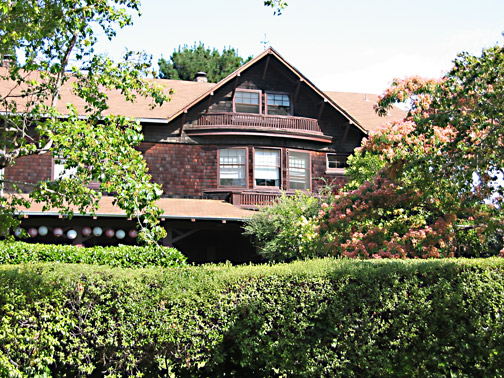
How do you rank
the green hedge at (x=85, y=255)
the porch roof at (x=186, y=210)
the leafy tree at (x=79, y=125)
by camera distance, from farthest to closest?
the porch roof at (x=186, y=210)
the green hedge at (x=85, y=255)
the leafy tree at (x=79, y=125)

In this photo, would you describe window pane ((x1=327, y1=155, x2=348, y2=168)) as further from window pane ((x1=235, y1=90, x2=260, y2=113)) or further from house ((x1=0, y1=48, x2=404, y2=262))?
window pane ((x1=235, y1=90, x2=260, y2=113))

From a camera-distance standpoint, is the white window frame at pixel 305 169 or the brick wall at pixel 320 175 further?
the brick wall at pixel 320 175

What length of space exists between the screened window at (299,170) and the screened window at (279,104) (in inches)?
78.9

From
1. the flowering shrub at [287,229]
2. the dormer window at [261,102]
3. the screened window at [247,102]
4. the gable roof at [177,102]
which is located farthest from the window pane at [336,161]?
the flowering shrub at [287,229]

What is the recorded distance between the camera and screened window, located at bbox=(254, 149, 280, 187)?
917 inches

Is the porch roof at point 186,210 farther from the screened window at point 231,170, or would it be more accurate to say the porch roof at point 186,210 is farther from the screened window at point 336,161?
the screened window at point 336,161

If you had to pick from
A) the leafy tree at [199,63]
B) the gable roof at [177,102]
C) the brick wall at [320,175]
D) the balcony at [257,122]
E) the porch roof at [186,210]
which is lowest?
the porch roof at [186,210]

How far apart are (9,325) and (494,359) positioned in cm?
770

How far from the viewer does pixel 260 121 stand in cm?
2328

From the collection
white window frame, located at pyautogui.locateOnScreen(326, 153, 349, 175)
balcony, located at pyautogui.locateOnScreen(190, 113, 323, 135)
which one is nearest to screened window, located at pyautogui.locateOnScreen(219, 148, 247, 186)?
balcony, located at pyautogui.locateOnScreen(190, 113, 323, 135)

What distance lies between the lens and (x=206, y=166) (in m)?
22.8

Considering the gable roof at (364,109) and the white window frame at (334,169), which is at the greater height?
the gable roof at (364,109)

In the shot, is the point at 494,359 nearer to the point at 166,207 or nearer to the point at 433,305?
the point at 433,305

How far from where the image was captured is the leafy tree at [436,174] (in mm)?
9844
